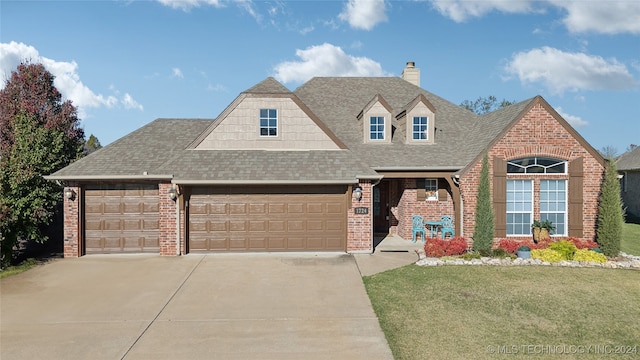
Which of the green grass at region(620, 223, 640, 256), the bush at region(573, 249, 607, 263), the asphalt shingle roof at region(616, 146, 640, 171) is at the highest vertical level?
the asphalt shingle roof at region(616, 146, 640, 171)

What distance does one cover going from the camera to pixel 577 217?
13680 mm

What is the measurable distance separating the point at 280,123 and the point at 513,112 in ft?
28.9

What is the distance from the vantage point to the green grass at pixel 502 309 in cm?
664

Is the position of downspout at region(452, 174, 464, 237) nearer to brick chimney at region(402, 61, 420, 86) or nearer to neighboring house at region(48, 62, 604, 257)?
neighboring house at region(48, 62, 604, 257)

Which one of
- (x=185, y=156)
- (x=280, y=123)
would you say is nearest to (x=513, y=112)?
(x=280, y=123)

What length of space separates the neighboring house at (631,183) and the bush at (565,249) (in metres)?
18.4

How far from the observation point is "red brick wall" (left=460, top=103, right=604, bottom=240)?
13.8 m

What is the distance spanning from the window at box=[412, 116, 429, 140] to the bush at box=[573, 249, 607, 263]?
23.5 feet

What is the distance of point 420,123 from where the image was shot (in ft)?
55.7

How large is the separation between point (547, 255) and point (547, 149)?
3.83m

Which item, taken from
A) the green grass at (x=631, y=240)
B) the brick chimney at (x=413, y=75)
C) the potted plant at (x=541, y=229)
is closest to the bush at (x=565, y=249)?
the potted plant at (x=541, y=229)

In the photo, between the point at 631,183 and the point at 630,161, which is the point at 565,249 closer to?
the point at 631,183

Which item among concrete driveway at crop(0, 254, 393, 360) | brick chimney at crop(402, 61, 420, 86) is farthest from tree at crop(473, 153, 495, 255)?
brick chimney at crop(402, 61, 420, 86)

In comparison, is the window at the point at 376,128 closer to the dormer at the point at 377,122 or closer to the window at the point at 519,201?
the dormer at the point at 377,122
